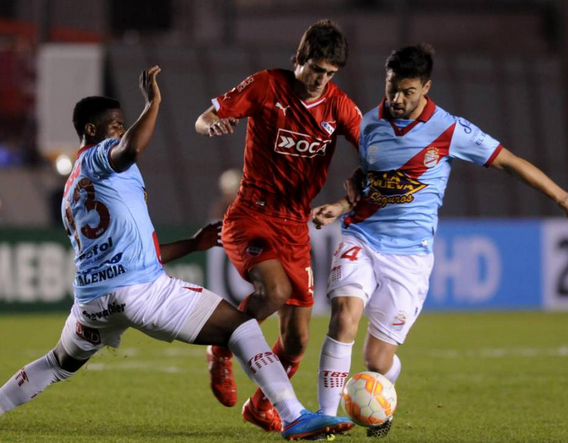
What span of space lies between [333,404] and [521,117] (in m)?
18.7

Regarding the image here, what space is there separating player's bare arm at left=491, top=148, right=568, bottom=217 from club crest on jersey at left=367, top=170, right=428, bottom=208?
1.63ft

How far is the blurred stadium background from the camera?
15250 mm

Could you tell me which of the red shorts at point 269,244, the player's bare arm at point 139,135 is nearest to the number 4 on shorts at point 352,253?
the red shorts at point 269,244

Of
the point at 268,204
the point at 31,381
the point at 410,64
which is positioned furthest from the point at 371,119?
the point at 31,381

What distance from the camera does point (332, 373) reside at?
20.1 feet

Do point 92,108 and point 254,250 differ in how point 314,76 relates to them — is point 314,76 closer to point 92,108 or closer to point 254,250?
point 254,250

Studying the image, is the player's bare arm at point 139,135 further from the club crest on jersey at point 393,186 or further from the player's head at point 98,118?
the club crest on jersey at point 393,186

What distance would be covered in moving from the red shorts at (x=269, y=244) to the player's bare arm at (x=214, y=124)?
655 millimetres

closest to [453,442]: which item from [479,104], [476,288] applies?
[476,288]

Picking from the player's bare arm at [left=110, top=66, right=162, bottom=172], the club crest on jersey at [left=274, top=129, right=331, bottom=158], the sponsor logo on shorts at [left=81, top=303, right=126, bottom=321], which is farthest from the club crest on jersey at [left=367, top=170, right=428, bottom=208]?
the sponsor logo on shorts at [left=81, top=303, right=126, bottom=321]

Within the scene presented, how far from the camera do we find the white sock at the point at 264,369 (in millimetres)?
5602

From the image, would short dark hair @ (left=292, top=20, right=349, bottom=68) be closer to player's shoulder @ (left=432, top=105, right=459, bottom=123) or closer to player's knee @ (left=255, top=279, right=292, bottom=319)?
player's shoulder @ (left=432, top=105, right=459, bottom=123)

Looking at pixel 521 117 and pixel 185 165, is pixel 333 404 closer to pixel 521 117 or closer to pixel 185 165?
pixel 185 165

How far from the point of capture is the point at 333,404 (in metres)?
6.07
